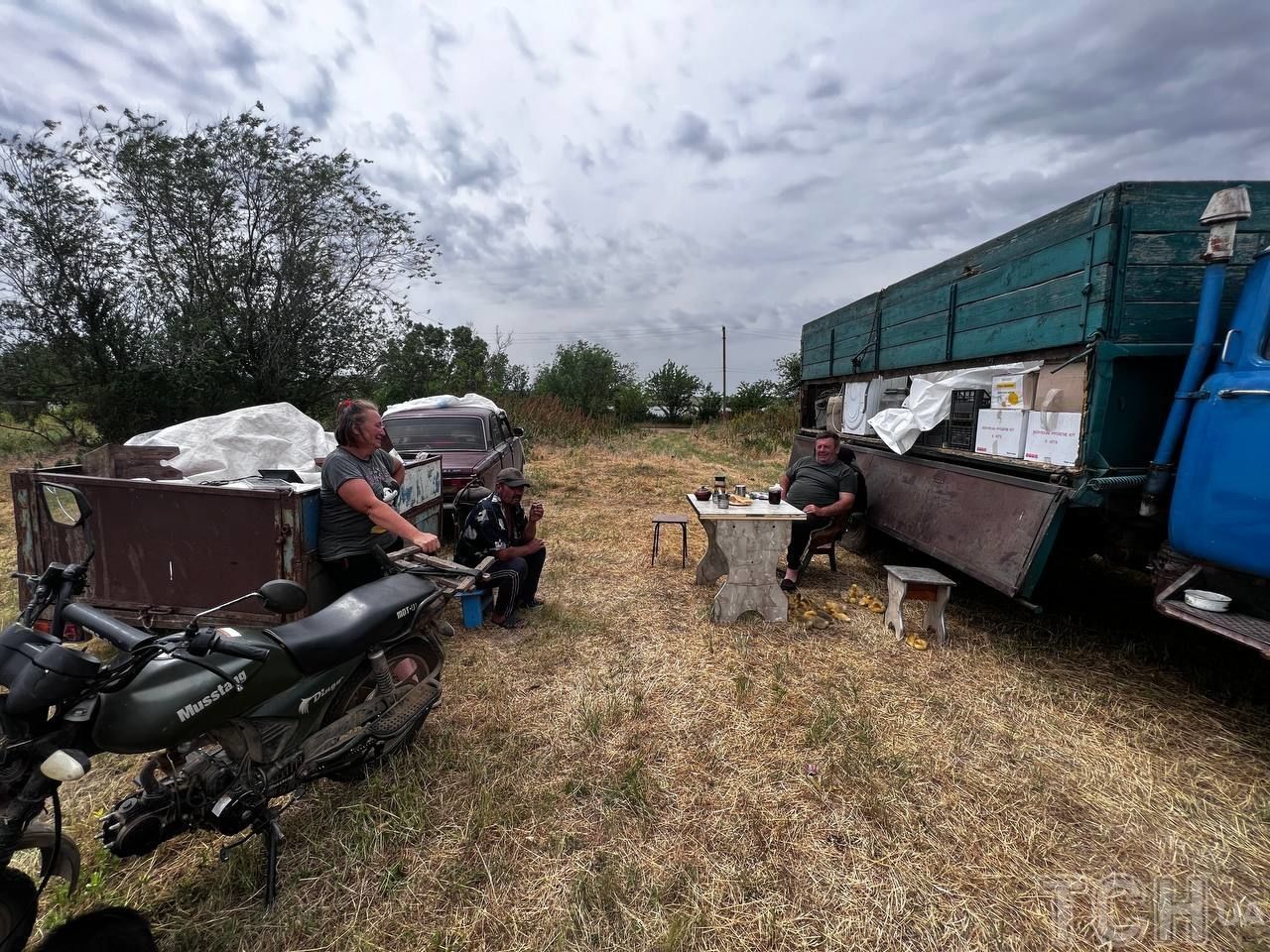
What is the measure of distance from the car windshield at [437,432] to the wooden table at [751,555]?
375cm

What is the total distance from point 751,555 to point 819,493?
123 centimetres

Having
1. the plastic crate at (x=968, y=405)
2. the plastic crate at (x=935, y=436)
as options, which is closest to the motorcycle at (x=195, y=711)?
the plastic crate at (x=968, y=405)

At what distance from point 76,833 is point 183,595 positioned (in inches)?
42.5

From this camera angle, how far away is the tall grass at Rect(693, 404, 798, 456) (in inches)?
708

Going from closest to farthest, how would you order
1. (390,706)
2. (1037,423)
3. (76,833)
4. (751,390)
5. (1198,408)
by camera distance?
(76,833)
(390,706)
(1198,408)
(1037,423)
(751,390)

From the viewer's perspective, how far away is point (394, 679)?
8.87ft

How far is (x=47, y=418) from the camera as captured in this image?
41.7 ft

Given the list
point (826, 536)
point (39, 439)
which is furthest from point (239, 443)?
point (39, 439)

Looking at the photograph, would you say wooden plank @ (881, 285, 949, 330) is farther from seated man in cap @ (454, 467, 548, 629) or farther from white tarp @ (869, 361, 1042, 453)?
seated man in cap @ (454, 467, 548, 629)

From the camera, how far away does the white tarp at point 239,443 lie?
12.4 ft

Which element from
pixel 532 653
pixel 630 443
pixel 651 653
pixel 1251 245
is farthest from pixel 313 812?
pixel 630 443

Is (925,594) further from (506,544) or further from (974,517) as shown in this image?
(506,544)

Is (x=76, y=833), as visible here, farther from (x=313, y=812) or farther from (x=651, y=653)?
(x=651, y=653)

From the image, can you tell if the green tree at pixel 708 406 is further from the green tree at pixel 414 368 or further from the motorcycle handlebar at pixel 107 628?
the motorcycle handlebar at pixel 107 628
